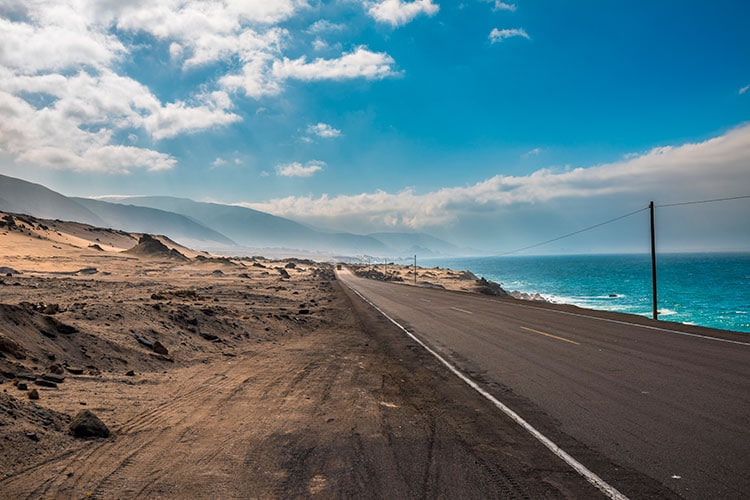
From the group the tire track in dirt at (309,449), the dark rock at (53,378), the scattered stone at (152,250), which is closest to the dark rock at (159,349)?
the tire track in dirt at (309,449)

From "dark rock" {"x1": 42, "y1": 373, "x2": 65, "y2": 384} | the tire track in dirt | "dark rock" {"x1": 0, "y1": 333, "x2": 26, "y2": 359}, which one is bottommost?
the tire track in dirt

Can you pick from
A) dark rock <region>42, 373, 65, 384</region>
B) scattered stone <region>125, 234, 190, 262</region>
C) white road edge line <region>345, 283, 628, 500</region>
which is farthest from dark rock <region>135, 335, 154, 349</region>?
scattered stone <region>125, 234, 190, 262</region>

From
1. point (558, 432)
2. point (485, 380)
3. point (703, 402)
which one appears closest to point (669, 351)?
point (703, 402)

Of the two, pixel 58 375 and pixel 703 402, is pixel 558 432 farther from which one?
pixel 58 375

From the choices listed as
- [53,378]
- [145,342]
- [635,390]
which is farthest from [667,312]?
[53,378]

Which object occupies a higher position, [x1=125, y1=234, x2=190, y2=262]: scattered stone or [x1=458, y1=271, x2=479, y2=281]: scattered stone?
[x1=125, y1=234, x2=190, y2=262]: scattered stone

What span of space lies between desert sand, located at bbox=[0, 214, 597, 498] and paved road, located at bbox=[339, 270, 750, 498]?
94 cm

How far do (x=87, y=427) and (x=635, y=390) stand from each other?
8.96 m

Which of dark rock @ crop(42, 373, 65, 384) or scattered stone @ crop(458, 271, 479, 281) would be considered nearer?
dark rock @ crop(42, 373, 65, 384)

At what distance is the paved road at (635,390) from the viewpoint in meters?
5.05

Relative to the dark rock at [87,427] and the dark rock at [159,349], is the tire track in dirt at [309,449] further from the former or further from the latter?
the dark rock at [159,349]

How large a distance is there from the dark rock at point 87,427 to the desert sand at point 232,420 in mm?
116

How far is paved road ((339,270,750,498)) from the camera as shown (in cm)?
505

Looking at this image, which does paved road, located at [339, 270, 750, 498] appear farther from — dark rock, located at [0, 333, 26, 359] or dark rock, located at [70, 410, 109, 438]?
dark rock, located at [0, 333, 26, 359]
